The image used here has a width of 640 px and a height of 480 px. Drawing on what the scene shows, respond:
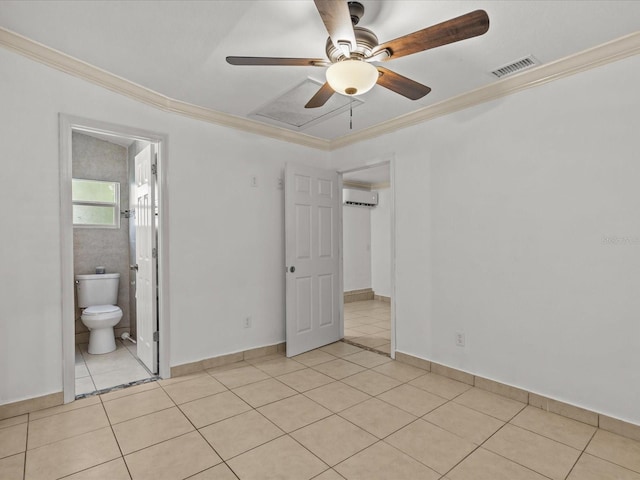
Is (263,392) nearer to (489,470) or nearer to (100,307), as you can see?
(489,470)

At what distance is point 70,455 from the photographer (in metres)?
1.95

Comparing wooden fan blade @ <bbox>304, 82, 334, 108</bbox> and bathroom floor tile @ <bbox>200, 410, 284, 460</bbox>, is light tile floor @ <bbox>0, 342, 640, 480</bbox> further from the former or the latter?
wooden fan blade @ <bbox>304, 82, 334, 108</bbox>

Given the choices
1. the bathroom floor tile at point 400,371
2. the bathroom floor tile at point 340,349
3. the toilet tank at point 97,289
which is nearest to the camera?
the bathroom floor tile at point 400,371

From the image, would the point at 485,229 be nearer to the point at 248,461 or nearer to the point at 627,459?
the point at 627,459

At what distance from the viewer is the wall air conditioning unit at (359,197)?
6457 mm

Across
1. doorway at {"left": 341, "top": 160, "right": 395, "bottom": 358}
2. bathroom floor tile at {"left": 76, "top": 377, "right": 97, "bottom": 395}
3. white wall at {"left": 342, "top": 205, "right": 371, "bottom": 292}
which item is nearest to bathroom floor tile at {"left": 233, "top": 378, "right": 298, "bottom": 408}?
bathroom floor tile at {"left": 76, "top": 377, "right": 97, "bottom": 395}

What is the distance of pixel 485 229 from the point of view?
2.84 meters

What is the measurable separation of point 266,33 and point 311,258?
7.69 feet

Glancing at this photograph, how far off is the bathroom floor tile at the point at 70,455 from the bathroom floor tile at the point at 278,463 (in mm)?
738

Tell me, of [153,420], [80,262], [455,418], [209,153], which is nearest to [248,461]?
[153,420]

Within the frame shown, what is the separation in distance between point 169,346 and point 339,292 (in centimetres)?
199

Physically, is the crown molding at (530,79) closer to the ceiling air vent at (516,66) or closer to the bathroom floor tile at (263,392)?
the ceiling air vent at (516,66)

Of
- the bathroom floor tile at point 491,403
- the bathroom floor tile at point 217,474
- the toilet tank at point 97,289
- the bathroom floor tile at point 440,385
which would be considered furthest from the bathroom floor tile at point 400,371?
the toilet tank at point 97,289

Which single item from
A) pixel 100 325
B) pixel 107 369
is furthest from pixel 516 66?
A: pixel 100 325
